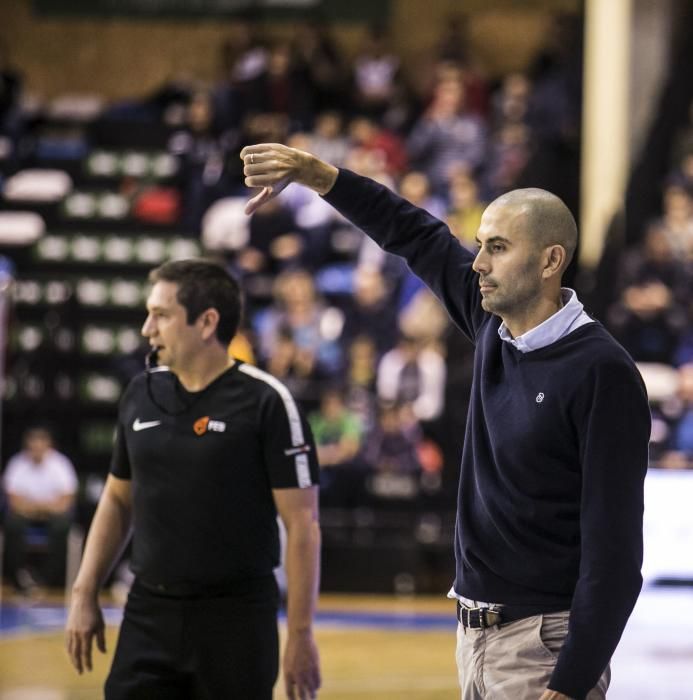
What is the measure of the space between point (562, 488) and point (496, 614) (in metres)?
0.36

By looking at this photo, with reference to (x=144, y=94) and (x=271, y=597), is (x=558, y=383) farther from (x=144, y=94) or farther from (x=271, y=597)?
(x=144, y=94)

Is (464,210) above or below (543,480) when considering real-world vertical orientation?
Answer: above

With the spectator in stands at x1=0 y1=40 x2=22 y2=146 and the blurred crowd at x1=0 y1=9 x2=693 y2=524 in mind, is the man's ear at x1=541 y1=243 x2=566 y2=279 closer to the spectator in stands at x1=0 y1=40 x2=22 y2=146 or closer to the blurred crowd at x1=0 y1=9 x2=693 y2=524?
the blurred crowd at x1=0 y1=9 x2=693 y2=524

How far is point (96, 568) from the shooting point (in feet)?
15.7

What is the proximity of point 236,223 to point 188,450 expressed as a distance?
13.1 metres

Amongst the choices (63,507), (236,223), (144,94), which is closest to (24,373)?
(63,507)

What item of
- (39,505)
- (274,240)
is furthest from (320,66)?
(39,505)

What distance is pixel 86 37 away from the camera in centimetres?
2164

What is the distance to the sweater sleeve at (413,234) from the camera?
13.8 feet

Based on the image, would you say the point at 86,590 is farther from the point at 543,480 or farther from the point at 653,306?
A: the point at 653,306

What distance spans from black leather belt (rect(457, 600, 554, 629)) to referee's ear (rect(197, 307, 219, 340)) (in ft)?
4.85

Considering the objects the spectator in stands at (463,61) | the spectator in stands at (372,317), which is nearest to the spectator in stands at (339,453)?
the spectator in stands at (372,317)

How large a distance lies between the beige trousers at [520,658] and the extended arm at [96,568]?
153 centimetres

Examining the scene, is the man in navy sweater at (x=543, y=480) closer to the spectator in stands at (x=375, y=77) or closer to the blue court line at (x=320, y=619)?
the blue court line at (x=320, y=619)
